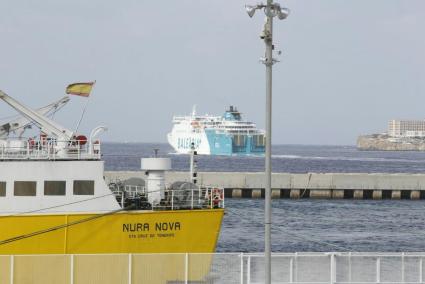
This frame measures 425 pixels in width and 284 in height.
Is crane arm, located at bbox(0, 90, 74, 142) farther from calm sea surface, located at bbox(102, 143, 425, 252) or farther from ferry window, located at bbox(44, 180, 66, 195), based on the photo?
calm sea surface, located at bbox(102, 143, 425, 252)

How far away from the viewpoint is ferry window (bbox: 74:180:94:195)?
33.8 m

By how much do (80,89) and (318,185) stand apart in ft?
216

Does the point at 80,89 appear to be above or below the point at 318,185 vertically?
above

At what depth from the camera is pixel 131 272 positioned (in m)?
27.9

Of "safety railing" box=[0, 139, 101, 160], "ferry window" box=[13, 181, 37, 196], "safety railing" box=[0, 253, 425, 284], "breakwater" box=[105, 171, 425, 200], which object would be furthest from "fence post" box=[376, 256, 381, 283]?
"breakwater" box=[105, 171, 425, 200]

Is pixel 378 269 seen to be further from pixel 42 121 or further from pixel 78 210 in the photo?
pixel 42 121

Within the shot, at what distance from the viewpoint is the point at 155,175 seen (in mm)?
36094

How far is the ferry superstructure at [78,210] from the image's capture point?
33.1 metres

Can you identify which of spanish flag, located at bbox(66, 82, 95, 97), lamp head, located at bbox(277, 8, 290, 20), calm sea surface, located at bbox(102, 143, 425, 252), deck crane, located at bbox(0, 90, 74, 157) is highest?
lamp head, located at bbox(277, 8, 290, 20)

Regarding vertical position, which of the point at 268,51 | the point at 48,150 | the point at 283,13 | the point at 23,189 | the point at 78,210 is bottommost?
the point at 78,210

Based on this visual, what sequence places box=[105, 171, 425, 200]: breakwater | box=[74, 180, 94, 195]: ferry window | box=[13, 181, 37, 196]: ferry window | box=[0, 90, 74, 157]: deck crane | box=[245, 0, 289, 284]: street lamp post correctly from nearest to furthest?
box=[245, 0, 289, 284]: street lamp post
box=[13, 181, 37, 196]: ferry window
box=[74, 180, 94, 195]: ferry window
box=[0, 90, 74, 157]: deck crane
box=[105, 171, 425, 200]: breakwater

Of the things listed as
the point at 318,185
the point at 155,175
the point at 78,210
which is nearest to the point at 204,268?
the point at 78,210

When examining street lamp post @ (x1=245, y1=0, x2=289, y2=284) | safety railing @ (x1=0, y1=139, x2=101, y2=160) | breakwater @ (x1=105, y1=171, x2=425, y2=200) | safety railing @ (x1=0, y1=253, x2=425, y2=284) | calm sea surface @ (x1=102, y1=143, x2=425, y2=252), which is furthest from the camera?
breakwater @ (x1=105, y1=171, x2=425, y2=200)

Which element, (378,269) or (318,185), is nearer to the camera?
(378,269)
